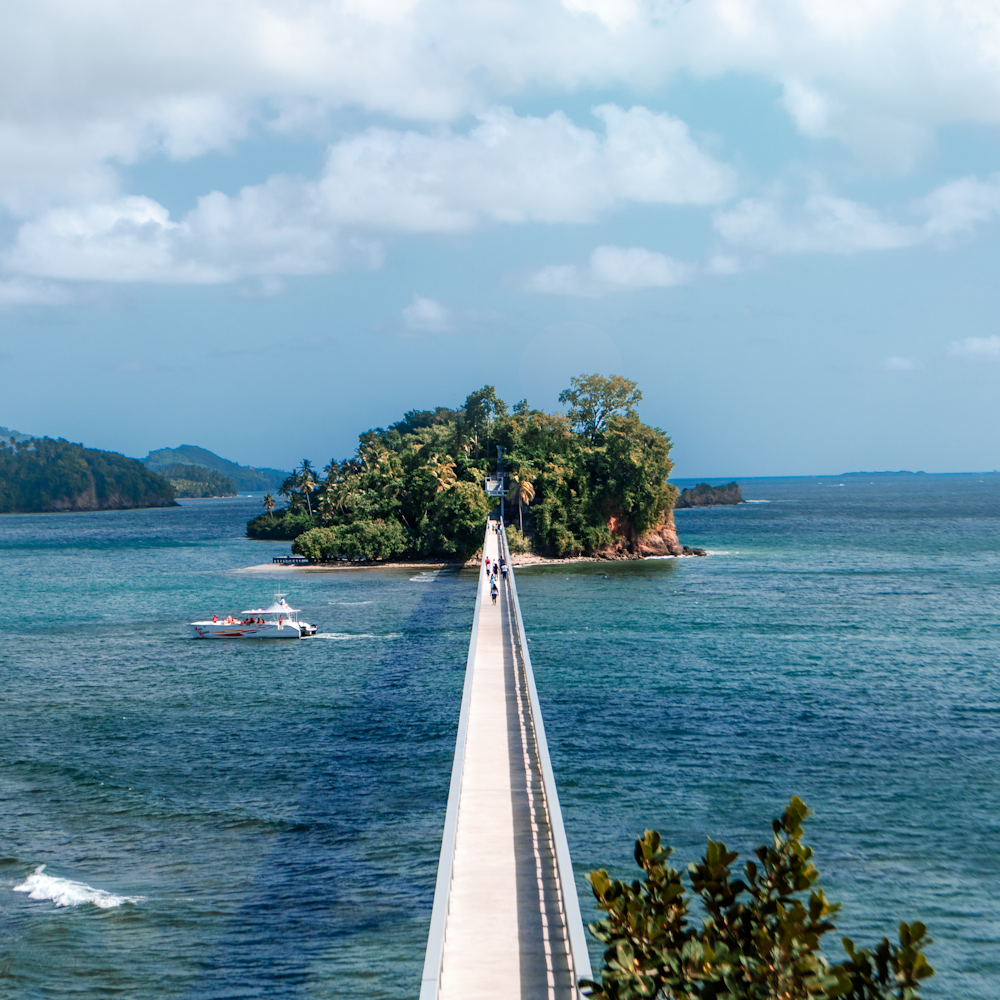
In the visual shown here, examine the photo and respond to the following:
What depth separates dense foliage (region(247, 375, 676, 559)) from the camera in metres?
68.1

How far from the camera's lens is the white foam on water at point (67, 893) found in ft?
51.5

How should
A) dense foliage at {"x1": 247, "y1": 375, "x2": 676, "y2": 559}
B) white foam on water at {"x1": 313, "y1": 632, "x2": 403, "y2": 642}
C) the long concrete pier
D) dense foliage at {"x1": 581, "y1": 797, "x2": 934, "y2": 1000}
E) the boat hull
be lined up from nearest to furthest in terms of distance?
dense foliage at {"x1": 581, "y1": 797, "x2": 934, "y2": 1000}, the long concrete pier, white foam on water at {"x1": 313, "y1": 632, "x2": 403, "y2": 642}, the boat hull, dense foliage at {"x1": 247, "y1": 375, "x2": 676, "y2": 559}

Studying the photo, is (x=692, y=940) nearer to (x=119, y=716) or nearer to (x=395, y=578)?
(x=119, y=716)

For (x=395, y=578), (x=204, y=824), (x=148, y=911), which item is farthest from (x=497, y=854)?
(x=395, y=578)

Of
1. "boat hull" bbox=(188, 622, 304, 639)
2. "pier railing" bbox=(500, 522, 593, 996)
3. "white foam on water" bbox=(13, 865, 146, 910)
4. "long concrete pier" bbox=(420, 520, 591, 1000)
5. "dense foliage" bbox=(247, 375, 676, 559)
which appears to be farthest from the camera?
"dense foliage" bbox=(247, 375, 676, 559)

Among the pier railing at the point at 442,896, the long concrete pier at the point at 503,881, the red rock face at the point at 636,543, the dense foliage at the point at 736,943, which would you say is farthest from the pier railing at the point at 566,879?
the red rock face at the point at 636,543

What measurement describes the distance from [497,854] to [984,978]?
7584mm

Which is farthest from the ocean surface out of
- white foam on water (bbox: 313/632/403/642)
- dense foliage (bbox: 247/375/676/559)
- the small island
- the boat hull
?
the small island

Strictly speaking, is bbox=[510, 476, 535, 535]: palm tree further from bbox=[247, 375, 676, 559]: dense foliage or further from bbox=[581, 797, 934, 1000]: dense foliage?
bbox=[581, 797, 934, 1000]: dense foliage

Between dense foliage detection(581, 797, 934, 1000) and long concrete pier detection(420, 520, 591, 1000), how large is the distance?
3.95m

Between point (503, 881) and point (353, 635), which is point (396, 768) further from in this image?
point (353, 635)

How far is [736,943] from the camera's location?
17.2 feet

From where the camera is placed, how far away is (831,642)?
37.4m

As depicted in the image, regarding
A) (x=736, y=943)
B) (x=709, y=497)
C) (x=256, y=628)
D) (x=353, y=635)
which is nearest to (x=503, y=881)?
(x=736, y=943)
